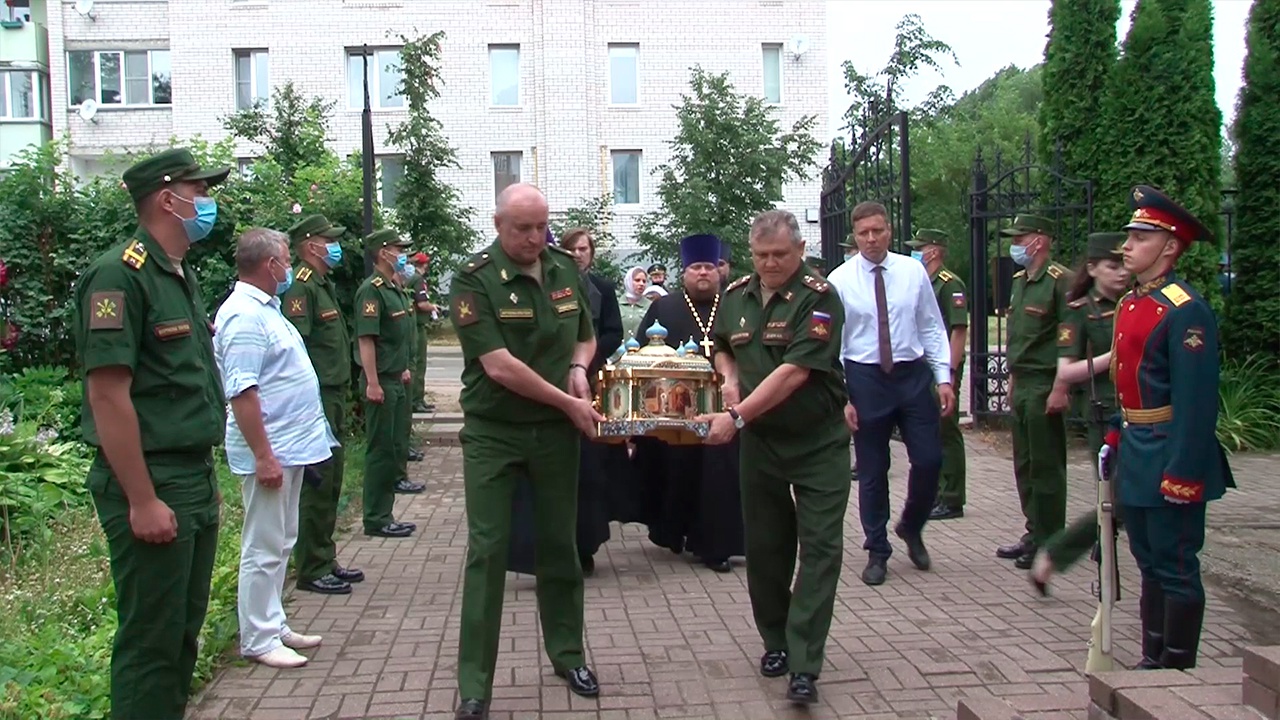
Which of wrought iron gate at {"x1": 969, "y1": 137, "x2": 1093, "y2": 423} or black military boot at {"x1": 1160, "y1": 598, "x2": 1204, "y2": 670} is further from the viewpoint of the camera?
wrought iron gate at {"x1": 969, "y1": 137, "x2": 1093, "y2": 423}

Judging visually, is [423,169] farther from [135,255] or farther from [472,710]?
[135,255]

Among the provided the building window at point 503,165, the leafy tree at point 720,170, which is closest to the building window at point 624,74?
the building window at point 503,165

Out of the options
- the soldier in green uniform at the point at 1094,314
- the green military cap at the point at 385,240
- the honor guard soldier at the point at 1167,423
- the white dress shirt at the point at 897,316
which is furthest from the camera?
the green military cap at the point at 385,240

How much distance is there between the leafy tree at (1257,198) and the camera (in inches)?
465

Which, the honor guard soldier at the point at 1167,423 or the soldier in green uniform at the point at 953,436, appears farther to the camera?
the soldier in green uniform at the point at 953,436

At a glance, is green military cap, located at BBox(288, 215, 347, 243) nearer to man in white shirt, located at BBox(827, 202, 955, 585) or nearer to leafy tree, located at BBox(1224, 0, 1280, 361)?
man in white shirt, located at BBox(827, 202, 955, 585)

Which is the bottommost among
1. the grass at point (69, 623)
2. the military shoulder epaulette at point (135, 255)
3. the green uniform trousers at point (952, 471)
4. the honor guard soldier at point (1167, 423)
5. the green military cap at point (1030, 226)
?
the grass at point (69, 623)

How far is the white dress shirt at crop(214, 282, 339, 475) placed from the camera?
17.2 feet

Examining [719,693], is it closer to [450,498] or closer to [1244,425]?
[450,498]

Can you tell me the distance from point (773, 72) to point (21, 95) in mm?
21365

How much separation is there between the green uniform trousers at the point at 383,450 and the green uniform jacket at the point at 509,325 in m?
3.55

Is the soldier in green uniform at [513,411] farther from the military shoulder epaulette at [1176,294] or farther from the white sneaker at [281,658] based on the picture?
the military shoulder epaulette at [1176,294]

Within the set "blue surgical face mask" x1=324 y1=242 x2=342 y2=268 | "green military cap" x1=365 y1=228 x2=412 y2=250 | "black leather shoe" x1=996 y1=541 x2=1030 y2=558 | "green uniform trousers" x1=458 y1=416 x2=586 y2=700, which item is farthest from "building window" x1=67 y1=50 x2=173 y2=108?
"green uniform trousers" x1=458 y1=416 x2=586 y2=700

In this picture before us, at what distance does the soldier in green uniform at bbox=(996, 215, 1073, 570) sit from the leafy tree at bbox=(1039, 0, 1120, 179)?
19.0 feet
